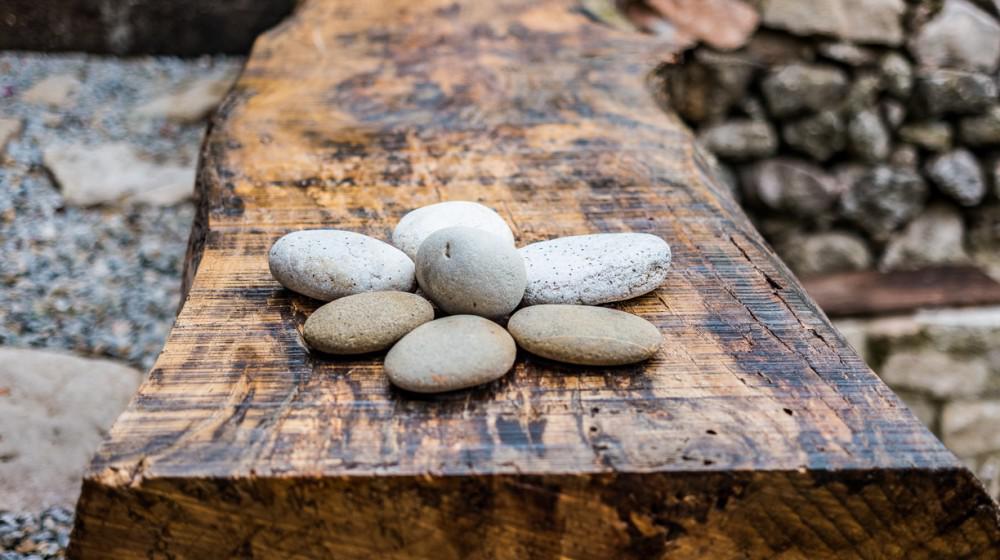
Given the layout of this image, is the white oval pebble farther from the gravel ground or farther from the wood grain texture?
the gravel ground

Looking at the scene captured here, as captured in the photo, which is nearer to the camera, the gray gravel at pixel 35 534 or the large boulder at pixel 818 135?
the gray gravel at pixel 35 534

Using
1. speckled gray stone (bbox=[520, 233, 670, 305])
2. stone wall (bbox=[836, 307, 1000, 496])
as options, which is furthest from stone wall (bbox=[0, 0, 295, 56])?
speckled gray stone (bbox=[520, 233, 670, 305])

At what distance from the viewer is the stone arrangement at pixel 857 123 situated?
10.5ft

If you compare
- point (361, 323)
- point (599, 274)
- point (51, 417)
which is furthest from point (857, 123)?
point (51, 417)

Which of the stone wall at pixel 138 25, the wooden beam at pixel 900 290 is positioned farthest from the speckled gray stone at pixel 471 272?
the stone wall at pixel 138 25

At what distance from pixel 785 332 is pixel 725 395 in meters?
0.21

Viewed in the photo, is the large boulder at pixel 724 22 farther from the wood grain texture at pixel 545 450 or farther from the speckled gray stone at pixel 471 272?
the speckled gray stone at pixel 471 272

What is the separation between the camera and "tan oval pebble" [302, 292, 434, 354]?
45.0 inches

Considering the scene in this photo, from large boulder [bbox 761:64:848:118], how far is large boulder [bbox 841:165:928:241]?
12.8 inches

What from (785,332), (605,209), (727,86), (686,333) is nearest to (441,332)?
(686,333)

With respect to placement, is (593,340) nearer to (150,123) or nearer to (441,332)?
(441,332)

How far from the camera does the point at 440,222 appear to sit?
143cm

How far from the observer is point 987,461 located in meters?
3.27

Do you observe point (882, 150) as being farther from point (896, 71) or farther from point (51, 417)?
point (51, 417)
